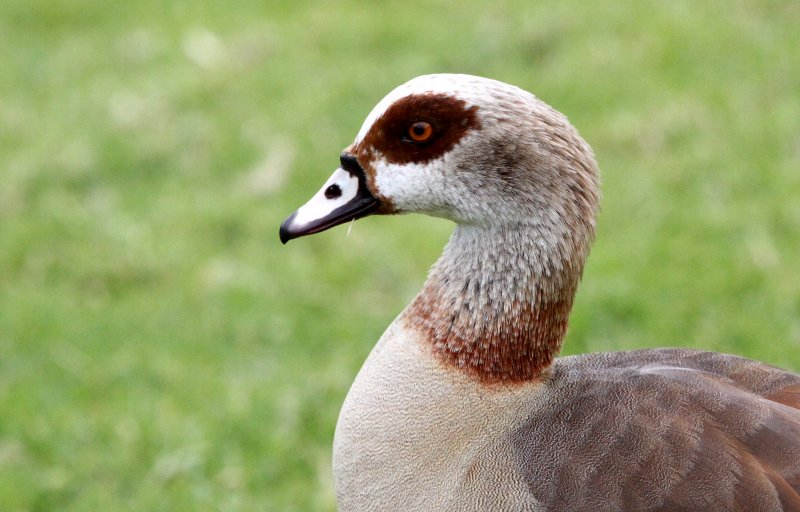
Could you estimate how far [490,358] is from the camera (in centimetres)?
244

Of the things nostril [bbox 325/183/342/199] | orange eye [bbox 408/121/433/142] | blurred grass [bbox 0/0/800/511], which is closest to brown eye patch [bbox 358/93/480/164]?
orange eye [bbox 408/121/433/142]

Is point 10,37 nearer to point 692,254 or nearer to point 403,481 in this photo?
point 692,254

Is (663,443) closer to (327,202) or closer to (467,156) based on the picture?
(467,156)

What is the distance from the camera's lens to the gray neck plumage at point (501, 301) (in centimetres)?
240

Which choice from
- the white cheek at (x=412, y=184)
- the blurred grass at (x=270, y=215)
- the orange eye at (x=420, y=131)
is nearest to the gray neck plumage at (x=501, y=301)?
the white cheek at (x=412, y=184)

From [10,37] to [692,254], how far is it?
393 centimetres

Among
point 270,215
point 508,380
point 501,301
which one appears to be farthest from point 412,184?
point 270,215

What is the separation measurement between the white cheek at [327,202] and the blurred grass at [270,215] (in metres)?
1.21

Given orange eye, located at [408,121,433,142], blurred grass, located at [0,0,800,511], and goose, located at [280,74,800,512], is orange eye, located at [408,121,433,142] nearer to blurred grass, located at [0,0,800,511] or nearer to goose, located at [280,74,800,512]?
goose, located at [280,74,800,512]

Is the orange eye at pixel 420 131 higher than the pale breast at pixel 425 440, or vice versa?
the orange eye at pixel 420 131

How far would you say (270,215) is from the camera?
4707mm

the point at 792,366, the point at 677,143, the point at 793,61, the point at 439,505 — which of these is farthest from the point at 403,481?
the point at 793,61

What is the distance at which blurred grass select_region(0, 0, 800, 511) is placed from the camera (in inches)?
143

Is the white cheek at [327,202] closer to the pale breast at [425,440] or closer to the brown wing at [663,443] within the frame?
the pale breast at [425,440]
